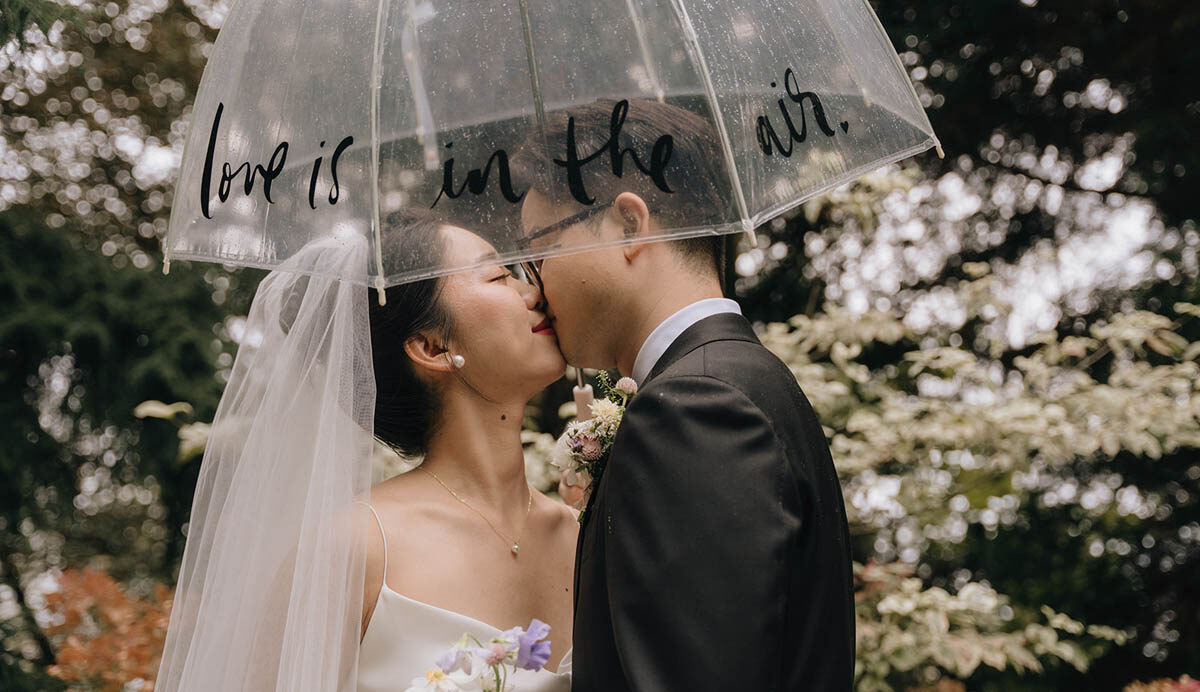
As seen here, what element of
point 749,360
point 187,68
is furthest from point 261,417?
point 187,68

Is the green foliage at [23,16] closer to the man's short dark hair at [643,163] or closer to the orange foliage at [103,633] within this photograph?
the man's short dark hair at [643,163]

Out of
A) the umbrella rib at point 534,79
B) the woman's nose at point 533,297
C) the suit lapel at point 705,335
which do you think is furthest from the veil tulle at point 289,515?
the suit lapel at point 705,335

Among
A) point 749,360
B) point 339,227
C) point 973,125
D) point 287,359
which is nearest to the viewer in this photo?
point 749,360

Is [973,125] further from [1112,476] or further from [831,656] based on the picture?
[831,656]

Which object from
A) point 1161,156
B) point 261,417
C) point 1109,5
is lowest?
point 1161,156

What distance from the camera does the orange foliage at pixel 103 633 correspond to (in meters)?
3.65

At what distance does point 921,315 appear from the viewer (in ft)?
18.7

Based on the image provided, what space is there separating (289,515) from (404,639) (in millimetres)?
348

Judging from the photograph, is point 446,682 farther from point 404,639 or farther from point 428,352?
point 428,352

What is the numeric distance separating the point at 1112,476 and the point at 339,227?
189 inches

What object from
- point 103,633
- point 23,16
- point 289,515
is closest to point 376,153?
point 289,515

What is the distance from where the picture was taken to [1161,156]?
528 centimetres

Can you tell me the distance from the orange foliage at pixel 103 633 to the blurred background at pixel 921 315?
0.07 ft

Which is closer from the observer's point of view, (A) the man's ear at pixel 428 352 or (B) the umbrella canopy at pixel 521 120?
(B) the umbrella canopy at pixel 521 120
